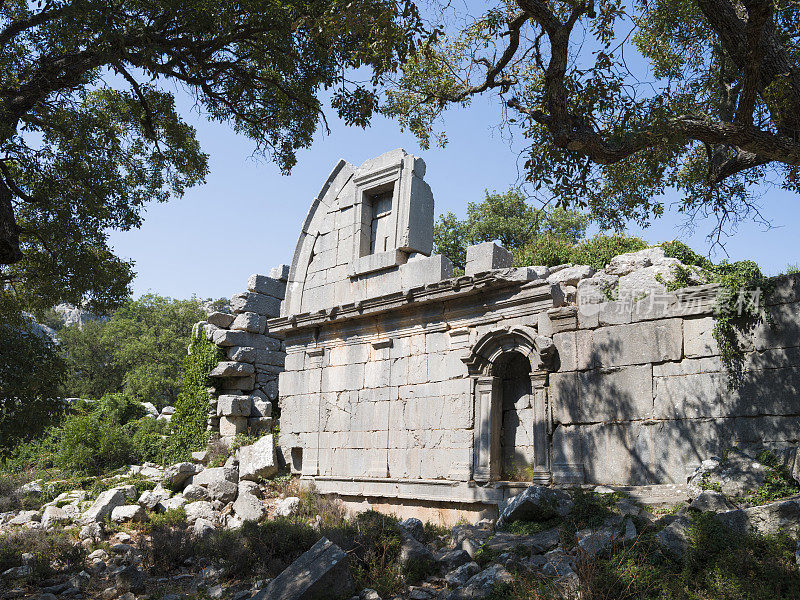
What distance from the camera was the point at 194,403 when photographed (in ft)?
50.5

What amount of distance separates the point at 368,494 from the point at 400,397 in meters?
1.80

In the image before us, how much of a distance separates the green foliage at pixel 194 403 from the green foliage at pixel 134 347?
45.5 ft

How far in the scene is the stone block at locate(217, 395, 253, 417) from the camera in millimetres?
14562

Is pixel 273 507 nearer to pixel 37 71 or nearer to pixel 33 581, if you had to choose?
pixel 33 581

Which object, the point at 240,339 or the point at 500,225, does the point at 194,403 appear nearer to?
the point at 240,339

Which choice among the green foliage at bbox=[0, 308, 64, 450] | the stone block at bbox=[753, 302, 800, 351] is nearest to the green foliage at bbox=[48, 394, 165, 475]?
the green foliage at bbox=[0, 308, 64, 450]

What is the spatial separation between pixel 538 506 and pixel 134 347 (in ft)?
88.6

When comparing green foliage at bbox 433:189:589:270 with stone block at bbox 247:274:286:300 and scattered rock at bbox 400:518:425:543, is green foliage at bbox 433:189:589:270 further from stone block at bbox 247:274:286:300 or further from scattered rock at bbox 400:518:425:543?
scattered rock at bbox 400:518:425:543

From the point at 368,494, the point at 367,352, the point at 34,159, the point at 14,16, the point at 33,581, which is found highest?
the point at 14,16

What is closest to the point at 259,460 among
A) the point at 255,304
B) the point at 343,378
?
the point at 343,378

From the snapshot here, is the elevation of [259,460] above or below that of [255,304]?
below

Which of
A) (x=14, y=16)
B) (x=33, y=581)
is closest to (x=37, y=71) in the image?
(x=14, y=16)

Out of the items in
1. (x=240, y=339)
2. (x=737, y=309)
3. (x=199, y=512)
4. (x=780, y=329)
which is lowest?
(x=199, y=512)

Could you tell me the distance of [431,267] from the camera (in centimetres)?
1116
